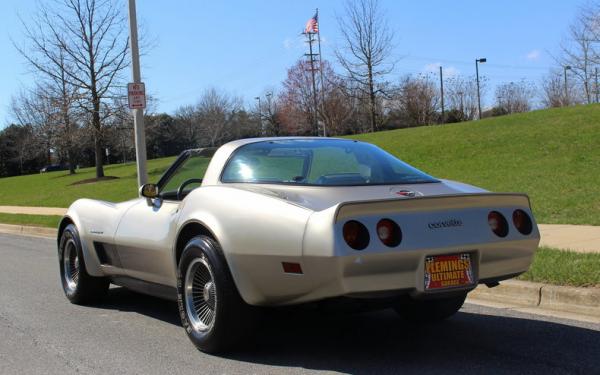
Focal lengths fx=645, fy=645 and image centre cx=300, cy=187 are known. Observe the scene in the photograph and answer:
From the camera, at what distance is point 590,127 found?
21.1 metres

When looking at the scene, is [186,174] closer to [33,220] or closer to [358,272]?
[358,272]

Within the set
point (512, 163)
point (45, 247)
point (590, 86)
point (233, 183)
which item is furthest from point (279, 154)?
point (590, 86)

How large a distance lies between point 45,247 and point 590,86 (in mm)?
47661

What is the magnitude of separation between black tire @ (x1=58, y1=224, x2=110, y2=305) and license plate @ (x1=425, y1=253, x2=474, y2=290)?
3.69 metres

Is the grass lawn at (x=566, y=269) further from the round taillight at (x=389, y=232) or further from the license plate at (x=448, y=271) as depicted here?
the round taillight at (x=389, y=232)

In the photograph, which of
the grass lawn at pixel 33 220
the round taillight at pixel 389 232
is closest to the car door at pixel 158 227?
the round taillight at pixel 389 232

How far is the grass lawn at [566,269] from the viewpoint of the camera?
5805 mm

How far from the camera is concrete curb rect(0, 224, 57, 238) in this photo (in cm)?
1562

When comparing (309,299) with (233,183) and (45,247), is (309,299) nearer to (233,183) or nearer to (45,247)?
(233,183)

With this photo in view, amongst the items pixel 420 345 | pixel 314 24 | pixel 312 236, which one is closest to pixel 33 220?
pixel 420 345

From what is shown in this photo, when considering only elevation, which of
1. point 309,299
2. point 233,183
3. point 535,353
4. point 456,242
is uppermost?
point 233,183

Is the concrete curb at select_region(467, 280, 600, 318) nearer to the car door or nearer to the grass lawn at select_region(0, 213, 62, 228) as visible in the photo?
the car door

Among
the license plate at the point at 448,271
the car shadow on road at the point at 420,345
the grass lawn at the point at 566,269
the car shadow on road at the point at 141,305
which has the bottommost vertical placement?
the car shadow on road at the point at 420,345

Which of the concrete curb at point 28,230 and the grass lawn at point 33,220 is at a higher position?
the grass lawn at point 33,220
